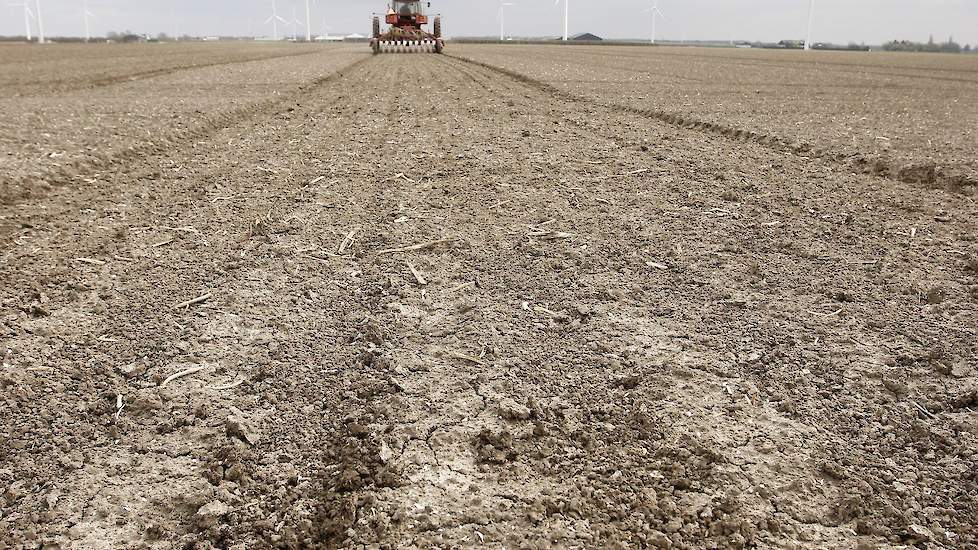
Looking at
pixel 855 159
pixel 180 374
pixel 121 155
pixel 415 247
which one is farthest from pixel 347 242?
pixel 855 159

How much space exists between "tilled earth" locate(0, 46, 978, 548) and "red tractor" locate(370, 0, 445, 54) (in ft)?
98.9

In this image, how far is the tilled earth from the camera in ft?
6.19

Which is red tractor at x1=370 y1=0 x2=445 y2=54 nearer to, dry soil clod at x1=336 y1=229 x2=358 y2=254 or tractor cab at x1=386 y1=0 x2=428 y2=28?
tractor cab at x1=386 y1=0 x2=428 y2=28

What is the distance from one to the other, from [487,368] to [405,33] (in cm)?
3329

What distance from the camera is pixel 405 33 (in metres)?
32.9

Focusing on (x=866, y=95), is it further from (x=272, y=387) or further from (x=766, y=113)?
(x=272, y=387)

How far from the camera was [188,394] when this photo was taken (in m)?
2.40

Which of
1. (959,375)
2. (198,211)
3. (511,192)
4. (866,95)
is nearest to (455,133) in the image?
(511,192)

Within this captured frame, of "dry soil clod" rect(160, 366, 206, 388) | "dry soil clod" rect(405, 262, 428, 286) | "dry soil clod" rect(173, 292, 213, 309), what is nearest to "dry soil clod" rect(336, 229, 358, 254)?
"dry soil clod" rect(405, 262, 428, 286)

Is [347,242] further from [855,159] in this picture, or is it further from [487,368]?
[855,159]

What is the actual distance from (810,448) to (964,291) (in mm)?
1996

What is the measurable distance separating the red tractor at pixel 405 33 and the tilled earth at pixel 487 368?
98.9 feet

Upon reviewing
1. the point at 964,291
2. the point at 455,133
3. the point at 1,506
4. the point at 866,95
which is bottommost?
the point at 1,506

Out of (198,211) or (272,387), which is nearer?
(272,387)
